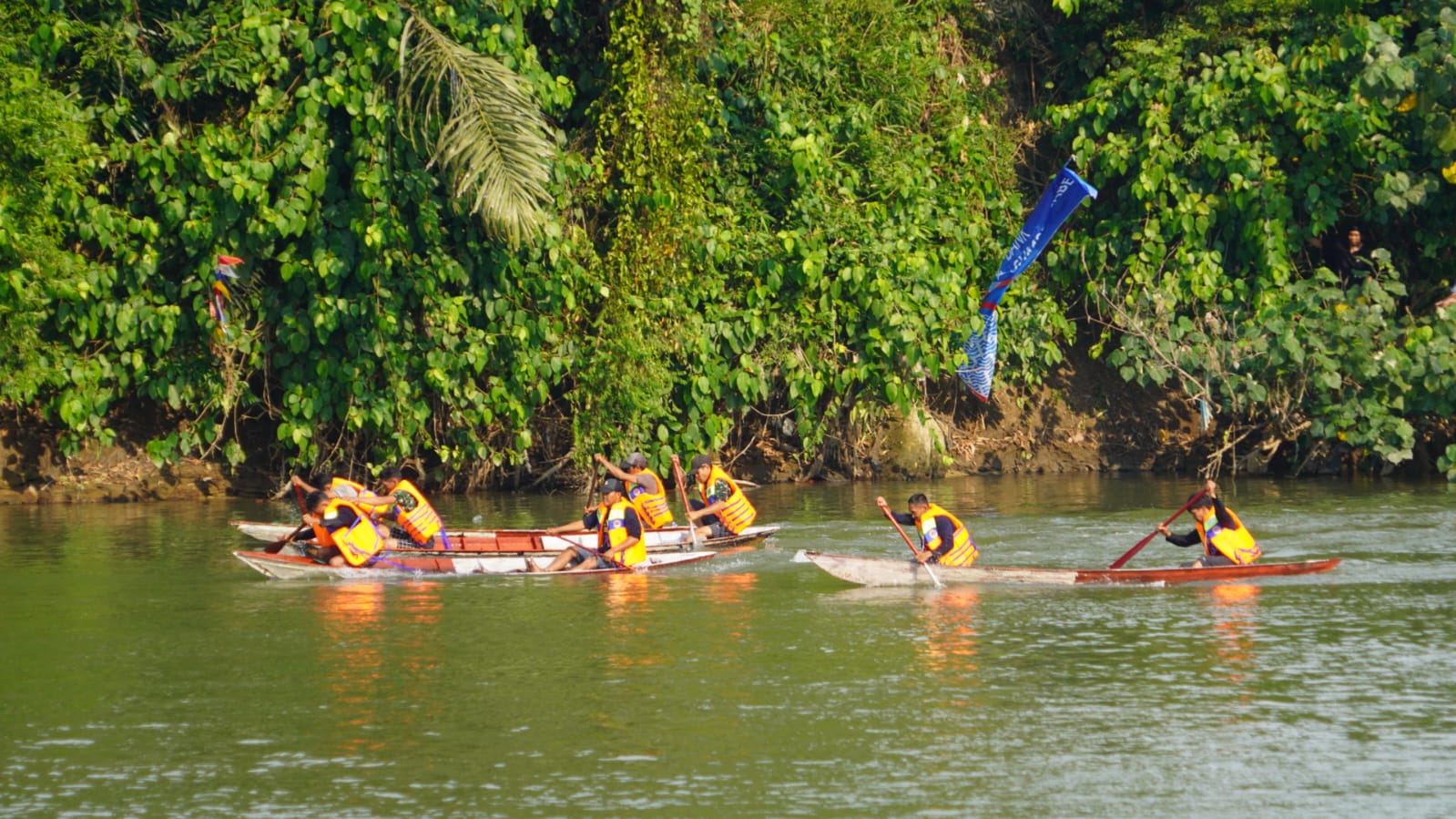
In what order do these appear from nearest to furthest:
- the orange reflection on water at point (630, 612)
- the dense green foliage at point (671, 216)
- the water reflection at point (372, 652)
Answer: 1. the water reflection at point (372, 652)
2. the orange reflection on water at point (630, 612)
3. the dense green foliage at point (671, 216)

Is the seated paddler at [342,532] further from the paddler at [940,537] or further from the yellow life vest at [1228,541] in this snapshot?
the yellow life vest at [1228,541]

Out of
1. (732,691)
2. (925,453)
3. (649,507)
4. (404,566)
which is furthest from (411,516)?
(925,453)

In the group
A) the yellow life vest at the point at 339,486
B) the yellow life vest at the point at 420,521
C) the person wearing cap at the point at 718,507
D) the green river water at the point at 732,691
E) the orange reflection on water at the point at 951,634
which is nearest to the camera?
the green river water at the point at 732,691

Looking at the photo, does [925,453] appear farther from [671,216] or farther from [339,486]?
[339,486]

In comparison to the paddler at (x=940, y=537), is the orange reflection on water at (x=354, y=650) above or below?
below

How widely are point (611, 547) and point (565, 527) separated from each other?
125 centimetres

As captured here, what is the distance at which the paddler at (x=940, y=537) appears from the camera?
16516 mm

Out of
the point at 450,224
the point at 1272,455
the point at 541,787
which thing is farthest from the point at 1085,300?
the point at 541,787

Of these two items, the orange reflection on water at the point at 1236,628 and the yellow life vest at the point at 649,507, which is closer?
the orange reflection on water at the point at 1236,628

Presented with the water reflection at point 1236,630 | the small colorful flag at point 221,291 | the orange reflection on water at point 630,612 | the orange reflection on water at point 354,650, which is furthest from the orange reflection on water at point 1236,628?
the small colorful flag at point 221,291

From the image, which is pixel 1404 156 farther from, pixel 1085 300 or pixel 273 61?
pixel 273 61

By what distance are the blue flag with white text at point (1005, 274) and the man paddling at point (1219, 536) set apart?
8928 millimetres

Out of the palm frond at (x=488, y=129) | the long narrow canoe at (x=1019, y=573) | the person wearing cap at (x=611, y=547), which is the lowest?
the long narrow canoe at (x=1019, y=573)

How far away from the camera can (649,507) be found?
19812mm
